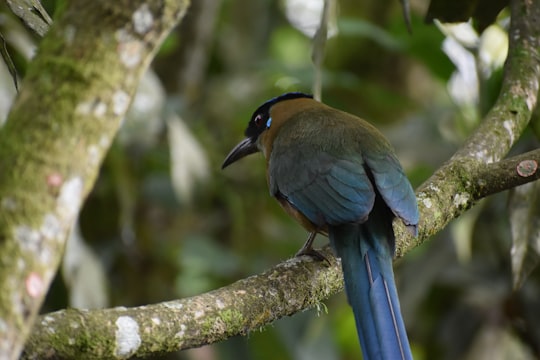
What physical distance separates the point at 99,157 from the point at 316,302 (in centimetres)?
120

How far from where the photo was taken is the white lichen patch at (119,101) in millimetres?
1379

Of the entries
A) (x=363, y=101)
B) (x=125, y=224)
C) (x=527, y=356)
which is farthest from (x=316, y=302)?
(x=363, y=101)

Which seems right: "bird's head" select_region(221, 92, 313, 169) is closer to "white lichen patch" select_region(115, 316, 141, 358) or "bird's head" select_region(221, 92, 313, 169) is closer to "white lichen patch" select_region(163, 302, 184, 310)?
"white lichen patch" select_region(163, 302, 184, 310)

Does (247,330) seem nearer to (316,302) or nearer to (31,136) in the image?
(316,302)

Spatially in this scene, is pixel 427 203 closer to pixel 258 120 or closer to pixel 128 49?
pixel 258 120

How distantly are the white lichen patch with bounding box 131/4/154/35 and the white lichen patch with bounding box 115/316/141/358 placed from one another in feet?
2.26

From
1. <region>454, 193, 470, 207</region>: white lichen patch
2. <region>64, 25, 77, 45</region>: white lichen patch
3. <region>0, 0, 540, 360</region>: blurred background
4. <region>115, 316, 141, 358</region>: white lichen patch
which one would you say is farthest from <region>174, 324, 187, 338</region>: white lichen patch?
<region>0, 0, 540, 360</region>: blurred background

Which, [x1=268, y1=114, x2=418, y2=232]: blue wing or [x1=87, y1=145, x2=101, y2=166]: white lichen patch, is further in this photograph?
[x1=268, y1=114, x2=418, y2=232]: blue wing

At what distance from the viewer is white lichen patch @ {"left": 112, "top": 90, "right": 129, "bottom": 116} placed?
54.3 inches

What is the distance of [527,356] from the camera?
4926 mm

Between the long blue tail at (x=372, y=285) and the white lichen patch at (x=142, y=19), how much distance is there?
1.19m

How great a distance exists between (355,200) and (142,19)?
4.50ft

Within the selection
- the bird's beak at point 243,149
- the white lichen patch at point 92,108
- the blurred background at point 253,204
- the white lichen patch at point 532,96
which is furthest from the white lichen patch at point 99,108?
the bird's beak at point 243,149

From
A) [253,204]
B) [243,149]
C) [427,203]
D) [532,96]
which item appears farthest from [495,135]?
[253,204]
